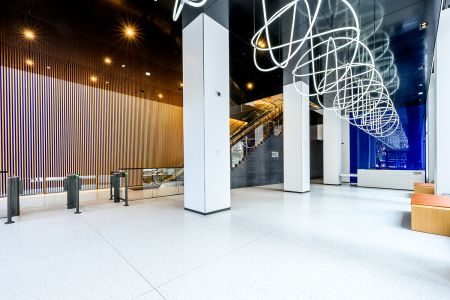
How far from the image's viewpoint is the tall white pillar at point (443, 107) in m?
4.64

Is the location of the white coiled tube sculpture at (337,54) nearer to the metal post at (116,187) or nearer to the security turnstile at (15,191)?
the metal post at (116,187)

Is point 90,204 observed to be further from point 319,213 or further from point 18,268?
point 319,213

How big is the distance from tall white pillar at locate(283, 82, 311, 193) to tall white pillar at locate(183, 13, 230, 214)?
3.63 metres

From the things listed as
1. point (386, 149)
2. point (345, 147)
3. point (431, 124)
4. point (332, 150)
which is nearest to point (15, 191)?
point (332, 150)

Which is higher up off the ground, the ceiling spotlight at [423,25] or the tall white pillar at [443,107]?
the ceiling spotlight at [423,25]

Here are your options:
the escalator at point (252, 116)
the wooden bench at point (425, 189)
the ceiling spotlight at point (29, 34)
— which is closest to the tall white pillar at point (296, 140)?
the escalator at point (252, 116)

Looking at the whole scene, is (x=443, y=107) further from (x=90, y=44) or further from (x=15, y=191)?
(x=15, y=191)

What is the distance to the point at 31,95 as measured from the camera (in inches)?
306

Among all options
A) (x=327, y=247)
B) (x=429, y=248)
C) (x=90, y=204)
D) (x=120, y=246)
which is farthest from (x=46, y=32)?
(x=429, y=248)

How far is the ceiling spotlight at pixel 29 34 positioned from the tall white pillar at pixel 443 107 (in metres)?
9.17

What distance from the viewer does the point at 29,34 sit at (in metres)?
5.37

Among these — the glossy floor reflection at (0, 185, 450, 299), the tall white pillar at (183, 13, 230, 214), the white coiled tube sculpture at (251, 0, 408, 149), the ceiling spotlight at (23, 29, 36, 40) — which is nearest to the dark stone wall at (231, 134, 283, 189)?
the white coiled tube sculpture at (251, 0, 408, 149)

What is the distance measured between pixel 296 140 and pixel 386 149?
317 inches

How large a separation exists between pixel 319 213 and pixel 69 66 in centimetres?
858
